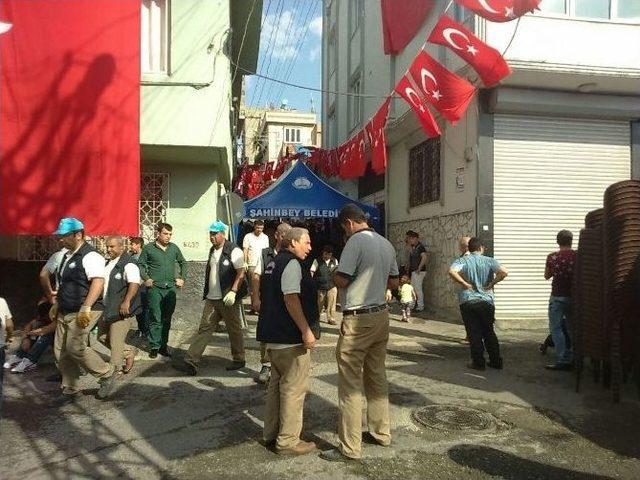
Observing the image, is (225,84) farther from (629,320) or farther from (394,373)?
(629,320)

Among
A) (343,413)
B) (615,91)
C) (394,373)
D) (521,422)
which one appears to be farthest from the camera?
(615,91)

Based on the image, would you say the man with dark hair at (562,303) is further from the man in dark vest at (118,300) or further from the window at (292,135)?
the window at (292,135)

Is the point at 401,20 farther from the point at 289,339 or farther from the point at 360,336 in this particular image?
the point at 289,339

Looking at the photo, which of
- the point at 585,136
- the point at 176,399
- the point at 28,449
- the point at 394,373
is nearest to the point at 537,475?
the point at 394,373

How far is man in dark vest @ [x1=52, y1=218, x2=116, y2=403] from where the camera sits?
16.9 feet

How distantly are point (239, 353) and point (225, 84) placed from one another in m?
5.03

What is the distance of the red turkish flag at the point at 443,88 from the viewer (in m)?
8.67

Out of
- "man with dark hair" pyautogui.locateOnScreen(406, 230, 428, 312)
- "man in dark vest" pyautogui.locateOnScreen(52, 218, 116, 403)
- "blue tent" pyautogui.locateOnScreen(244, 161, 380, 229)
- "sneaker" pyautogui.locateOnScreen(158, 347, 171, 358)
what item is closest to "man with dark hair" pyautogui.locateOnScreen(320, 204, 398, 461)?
"man in dark vest" pyautogui.locateOnScreen(52, 218, 116, 403)

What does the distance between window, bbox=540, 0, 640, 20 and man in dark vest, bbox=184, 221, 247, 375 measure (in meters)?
7.39

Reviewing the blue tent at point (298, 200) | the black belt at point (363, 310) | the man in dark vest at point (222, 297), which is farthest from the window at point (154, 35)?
the black belt at point (363, 310)

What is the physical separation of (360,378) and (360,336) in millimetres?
319

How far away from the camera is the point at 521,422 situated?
473cm

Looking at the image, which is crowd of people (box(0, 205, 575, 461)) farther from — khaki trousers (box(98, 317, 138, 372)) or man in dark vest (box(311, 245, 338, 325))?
man in dark vest (box(311, 245, 338, 325))

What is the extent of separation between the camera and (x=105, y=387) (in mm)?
5391
